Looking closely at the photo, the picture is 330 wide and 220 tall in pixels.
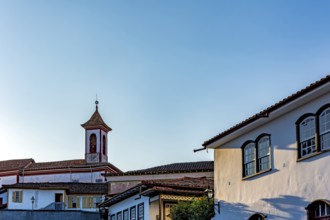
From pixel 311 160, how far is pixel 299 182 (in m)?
0.98

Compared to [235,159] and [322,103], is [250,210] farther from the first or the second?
[322,103]

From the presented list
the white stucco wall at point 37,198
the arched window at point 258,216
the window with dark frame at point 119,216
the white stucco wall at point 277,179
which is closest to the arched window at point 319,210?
the white stucco wall at point 277,179

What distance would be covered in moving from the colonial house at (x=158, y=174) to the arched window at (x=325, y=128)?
1173 inches

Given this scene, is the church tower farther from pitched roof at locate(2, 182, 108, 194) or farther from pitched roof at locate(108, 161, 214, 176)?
pitched roof at locate(108, 161, 214, 176)

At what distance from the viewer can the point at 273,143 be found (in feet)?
81.0

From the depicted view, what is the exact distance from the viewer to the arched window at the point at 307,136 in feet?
73.4

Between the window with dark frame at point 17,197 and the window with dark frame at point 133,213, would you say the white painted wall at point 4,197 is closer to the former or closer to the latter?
the window with dark frame at point 17,197

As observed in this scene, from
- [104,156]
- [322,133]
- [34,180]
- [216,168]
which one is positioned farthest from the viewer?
[104,156]

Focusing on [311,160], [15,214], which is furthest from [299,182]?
[15,214]

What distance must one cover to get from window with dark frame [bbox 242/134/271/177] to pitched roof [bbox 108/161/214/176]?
24917mm

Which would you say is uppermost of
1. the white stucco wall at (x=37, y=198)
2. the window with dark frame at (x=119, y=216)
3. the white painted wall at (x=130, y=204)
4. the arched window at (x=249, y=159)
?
the white stucco wall at (x=37, y=198)

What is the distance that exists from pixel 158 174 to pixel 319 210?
3195cm

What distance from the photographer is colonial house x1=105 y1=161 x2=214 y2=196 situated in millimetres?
52375

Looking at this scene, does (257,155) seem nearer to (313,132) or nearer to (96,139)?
(313,132)
